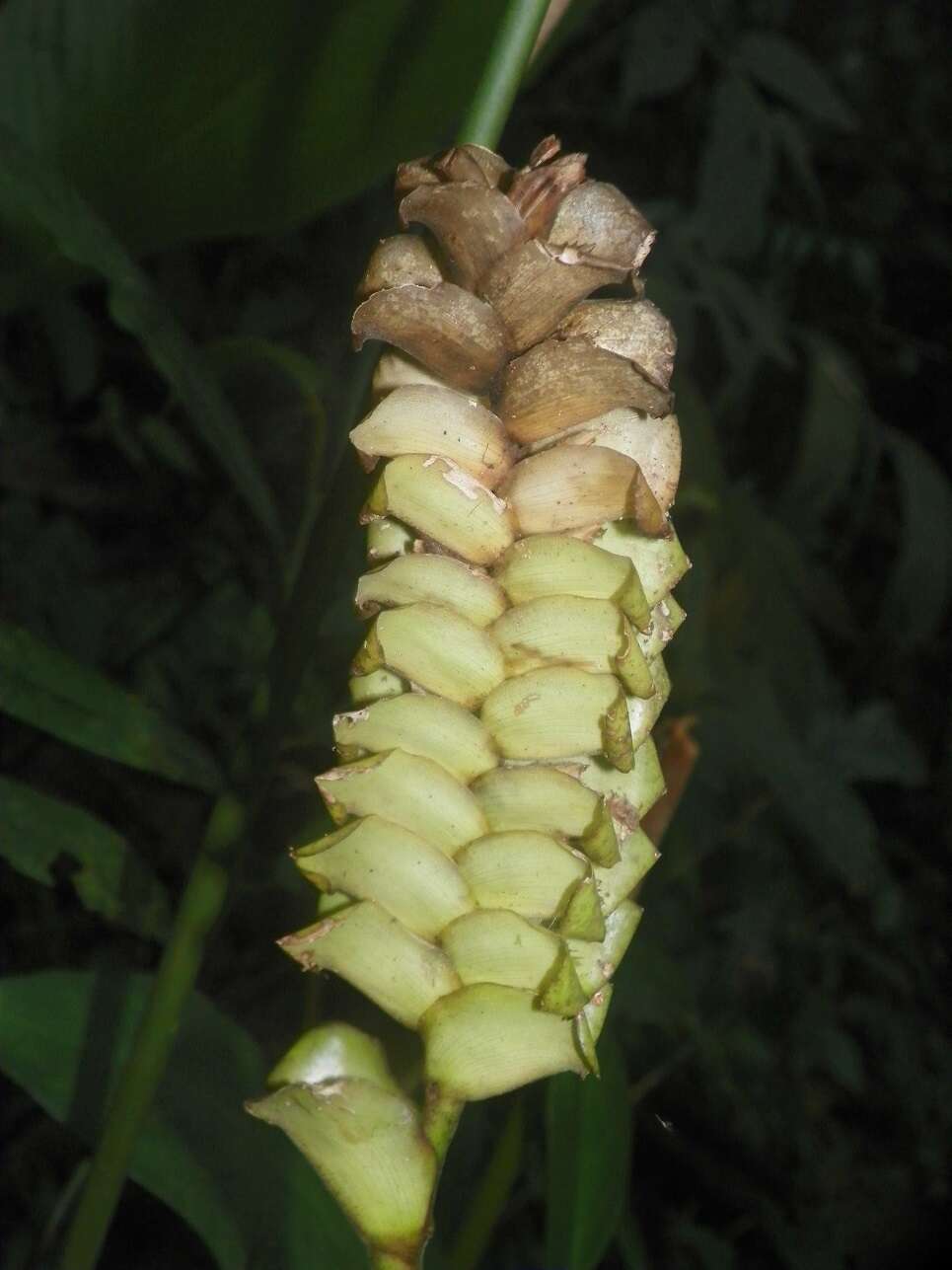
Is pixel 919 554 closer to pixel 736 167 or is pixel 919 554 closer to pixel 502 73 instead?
pixel 736 167

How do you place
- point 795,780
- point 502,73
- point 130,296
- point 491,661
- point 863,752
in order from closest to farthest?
point 491,661 → point 502,73 → point 130,296 → point 795,780 → point 863,752

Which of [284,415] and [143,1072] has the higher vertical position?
[284,415]

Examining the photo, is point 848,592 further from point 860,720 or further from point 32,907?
point 32,907

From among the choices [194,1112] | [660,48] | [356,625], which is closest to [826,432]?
[660,48]

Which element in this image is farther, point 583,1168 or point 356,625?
point 356,625

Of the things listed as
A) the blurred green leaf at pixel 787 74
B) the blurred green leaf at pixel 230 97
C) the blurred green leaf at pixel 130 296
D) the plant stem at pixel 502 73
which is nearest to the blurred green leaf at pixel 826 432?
the blurred green leaf at pixel 787 74

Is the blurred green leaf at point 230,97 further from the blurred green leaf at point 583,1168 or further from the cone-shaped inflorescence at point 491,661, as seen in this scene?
the blurred green leaf at point 583,1168

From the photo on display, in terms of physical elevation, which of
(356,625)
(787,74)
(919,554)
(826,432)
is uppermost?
(787,74)
